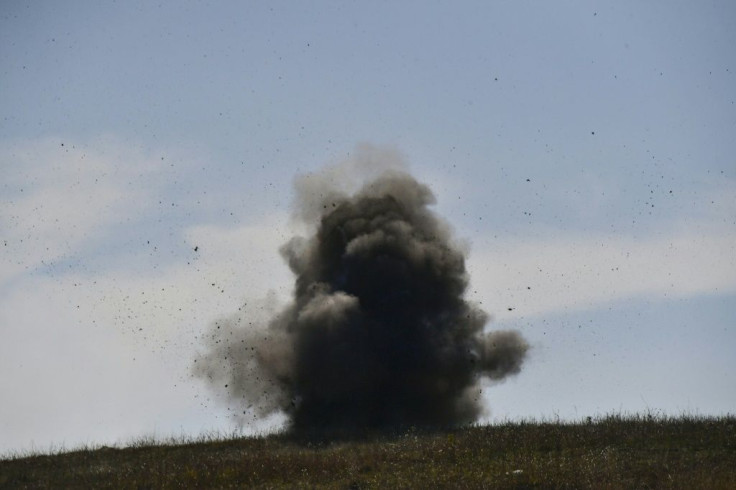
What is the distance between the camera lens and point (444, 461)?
2780 centimetres

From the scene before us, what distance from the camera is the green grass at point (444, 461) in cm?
2497

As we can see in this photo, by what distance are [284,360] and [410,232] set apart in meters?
8.60

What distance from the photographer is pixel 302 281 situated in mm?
45562

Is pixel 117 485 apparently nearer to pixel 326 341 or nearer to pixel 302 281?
pixel 326 341

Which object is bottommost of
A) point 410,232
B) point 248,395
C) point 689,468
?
point 689,468

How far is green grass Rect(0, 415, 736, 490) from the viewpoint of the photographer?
24969 millimetres

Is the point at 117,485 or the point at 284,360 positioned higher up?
the point at 284,360

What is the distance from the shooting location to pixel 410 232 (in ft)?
151

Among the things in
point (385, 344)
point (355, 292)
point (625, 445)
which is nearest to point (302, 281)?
point (355, 292)

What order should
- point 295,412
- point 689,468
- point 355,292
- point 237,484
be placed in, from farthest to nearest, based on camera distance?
point 355,292
point 295,412
point 237,484
point 689,468

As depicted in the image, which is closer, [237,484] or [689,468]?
[689,468]

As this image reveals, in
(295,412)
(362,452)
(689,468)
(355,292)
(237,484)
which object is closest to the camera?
(689,468)

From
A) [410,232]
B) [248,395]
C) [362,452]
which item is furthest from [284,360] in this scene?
[362,452]

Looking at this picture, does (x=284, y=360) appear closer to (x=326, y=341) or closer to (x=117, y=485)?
(x=326, y=341)
